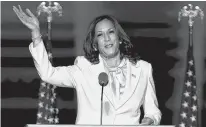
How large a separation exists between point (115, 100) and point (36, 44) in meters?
0.54

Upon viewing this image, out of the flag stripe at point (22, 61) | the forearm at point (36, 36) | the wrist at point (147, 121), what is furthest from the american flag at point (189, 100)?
the forearm at point (36, 36)

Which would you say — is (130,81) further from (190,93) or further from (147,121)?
(190,93)

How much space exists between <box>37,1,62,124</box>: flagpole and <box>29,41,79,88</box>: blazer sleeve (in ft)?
6.29

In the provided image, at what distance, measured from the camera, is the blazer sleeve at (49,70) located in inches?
119

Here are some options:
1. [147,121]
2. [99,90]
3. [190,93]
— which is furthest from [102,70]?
[190,93]

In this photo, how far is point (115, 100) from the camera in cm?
309

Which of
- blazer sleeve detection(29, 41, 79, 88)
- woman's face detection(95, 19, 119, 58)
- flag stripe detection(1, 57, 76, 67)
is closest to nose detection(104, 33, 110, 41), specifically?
woman's face detection(95, 19, 119, 58)

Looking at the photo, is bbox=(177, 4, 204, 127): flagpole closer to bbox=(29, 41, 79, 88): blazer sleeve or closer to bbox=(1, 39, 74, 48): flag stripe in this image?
bbox=(1, 39, 74, 48): flag stripe

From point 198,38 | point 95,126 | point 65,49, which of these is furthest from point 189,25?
point 95,126

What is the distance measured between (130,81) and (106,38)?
0.29 metres

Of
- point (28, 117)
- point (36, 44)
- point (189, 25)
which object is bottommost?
point (28, 117)

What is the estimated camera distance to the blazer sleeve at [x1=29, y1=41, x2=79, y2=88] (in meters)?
3.01

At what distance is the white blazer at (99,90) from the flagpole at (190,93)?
2.07 metres

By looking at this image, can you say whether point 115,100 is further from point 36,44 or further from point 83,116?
point 36,44
